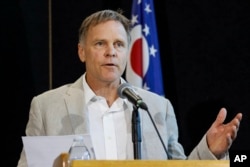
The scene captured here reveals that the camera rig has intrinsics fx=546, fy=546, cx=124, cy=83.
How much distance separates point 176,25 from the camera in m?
4.23

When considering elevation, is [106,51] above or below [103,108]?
above

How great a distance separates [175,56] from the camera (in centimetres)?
422

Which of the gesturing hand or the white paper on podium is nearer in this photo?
the white paper on podium

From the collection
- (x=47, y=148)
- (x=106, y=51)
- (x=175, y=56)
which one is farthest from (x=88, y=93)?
(x=175, y=56)

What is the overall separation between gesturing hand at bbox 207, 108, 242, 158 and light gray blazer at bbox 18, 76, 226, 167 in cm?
38

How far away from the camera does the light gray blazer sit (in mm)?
2732

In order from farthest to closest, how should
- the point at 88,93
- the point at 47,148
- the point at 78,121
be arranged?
the point at 88,93, the point at 78,121, the point at 47,148

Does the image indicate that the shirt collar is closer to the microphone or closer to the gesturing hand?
the microphone

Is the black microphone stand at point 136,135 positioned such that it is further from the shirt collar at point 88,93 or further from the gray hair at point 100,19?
the gray hair at point 100,19

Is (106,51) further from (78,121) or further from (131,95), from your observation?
(131,95)

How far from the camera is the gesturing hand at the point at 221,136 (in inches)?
91.8

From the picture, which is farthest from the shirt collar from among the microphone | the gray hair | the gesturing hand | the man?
the gesturing hand

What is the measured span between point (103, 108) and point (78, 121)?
17cm

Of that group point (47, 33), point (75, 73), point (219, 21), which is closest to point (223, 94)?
point (219, 21)
